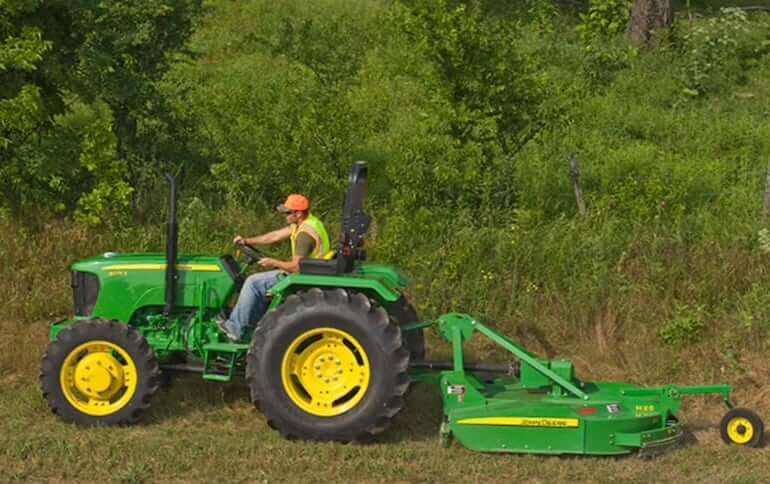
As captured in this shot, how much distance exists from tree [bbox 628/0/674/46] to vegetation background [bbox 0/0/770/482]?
3.05m

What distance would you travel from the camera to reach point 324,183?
12625mm

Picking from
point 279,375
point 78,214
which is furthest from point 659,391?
point 78,214

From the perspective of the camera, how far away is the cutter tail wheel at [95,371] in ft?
30.0

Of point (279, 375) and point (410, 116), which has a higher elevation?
point (410, 116)

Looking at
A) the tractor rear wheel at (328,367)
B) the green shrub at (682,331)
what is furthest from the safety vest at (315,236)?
the green shrub at (682,331)

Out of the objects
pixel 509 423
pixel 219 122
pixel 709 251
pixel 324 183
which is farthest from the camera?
pixel 219 122

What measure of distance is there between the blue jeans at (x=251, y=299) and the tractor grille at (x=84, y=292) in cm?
113

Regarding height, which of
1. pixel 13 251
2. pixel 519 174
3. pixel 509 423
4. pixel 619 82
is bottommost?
pixel 509 423

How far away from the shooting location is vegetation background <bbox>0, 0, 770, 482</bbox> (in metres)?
8.78

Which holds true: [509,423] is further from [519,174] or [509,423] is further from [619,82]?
[619,82]

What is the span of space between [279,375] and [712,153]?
7.35 meters

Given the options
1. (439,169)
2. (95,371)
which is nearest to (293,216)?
(95,371)

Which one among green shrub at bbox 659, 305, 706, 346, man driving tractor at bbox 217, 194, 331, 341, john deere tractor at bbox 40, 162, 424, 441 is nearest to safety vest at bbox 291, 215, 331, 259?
man driving tractor at bbox 217, 194, 331, 341

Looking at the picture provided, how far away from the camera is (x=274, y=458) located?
8.43 metres
